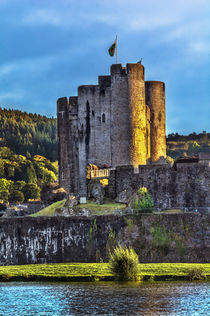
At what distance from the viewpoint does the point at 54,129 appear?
186m

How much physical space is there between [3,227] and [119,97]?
21.7 meters

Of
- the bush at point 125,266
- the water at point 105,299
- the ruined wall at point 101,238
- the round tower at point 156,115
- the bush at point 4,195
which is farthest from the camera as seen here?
the bush at point 4,195

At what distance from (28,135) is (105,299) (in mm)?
155650

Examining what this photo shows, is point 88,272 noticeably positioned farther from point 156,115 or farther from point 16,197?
point 16,197

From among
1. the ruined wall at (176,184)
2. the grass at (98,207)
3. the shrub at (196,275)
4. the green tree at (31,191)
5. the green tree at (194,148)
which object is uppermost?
the green tree at (194,148)

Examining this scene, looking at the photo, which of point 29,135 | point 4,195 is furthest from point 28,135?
point 4,195

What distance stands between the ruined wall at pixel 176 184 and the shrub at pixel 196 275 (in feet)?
40.2

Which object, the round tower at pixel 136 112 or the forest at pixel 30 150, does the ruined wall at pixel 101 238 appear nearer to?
the round tower at pixel 136 112

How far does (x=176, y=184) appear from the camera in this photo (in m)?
45.2

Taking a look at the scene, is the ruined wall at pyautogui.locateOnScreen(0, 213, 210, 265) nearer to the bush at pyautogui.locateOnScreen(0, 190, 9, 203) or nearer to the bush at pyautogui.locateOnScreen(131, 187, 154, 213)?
the bush at pyautogui.locateOnScreen(131, 187, 154, 213)

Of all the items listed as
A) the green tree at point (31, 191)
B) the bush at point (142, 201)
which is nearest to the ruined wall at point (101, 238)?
the bush at point (142, 201)

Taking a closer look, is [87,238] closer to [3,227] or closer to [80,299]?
[3,227]

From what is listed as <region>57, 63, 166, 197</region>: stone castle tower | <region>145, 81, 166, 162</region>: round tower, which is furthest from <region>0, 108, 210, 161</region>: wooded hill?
<region>57, 63, 166, 197</region>: stone castle tower

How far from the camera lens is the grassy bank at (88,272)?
31812 millimetres
